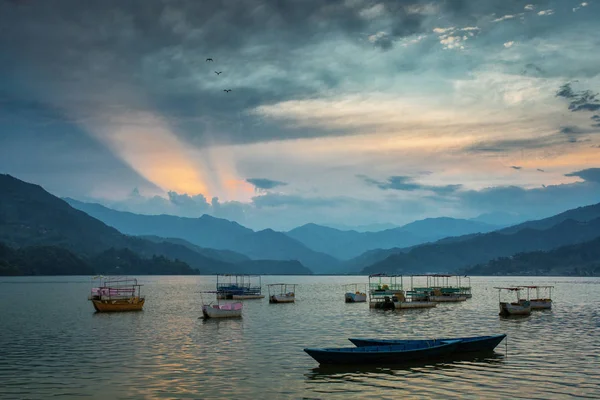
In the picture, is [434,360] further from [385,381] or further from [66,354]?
[66,354]

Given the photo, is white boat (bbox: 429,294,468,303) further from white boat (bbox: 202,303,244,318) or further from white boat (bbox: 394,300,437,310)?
white boat (bbox: 202,303,244,318)

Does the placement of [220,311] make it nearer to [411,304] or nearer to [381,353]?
[411,304]

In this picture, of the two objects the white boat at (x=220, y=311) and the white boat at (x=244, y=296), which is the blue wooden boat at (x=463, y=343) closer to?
the white boat at (x=220, y=311)

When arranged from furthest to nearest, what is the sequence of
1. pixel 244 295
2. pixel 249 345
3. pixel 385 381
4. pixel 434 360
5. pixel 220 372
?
1. pixel 244 295
2. pixel 249 345
3. pixel 434 360
4. pixel 220 372
5. pixel 385 381

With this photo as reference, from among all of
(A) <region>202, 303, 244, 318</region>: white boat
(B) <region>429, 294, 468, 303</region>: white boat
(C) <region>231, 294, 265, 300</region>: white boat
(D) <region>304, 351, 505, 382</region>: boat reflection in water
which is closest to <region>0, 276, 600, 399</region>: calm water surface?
(D) <region>304, 351, 505, 382</region>: boat reflection in water

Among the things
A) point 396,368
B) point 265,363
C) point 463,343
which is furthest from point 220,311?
point 396,368

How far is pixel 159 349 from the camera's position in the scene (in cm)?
5597

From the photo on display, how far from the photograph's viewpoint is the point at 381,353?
149 ft

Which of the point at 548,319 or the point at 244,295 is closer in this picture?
the point at 548,319

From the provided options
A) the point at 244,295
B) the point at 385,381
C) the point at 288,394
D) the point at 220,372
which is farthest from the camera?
→ the point at 244,295

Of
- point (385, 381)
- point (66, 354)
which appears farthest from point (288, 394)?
point (66, 354)

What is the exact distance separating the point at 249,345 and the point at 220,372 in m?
15.6

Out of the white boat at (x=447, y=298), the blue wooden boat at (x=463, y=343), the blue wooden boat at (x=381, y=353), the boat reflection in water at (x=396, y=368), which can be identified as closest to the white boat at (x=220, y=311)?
the blue wooden boat at (x=463, y=343)

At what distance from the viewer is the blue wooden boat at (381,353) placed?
44.6 m
